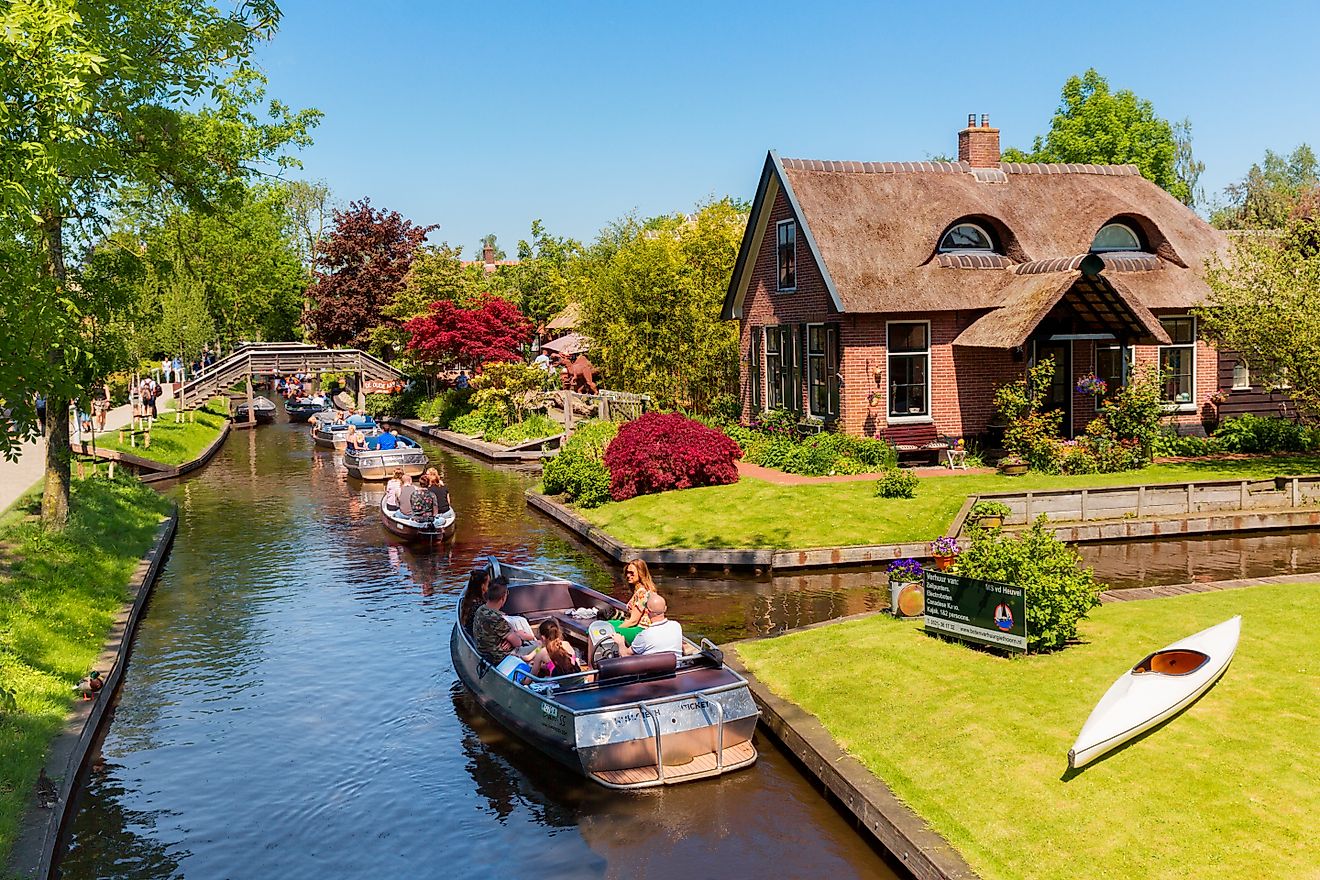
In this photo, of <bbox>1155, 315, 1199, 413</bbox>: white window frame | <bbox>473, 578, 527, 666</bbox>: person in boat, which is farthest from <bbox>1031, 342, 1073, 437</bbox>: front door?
<bbox>473, 578, 527, 666</bbox>: person in boat

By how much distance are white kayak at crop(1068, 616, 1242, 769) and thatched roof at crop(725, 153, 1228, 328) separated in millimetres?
18670

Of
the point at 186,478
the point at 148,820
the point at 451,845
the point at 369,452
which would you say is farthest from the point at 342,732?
the point at 186,478

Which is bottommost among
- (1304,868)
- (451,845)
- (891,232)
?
(451,845)

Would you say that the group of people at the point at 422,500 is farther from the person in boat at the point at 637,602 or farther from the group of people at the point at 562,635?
the person in boat at the point at 637,602

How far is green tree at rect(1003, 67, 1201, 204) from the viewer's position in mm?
69875

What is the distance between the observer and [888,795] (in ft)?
36.7

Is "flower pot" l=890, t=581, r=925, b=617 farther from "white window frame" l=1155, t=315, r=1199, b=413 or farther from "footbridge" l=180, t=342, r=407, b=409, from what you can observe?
"footbridge" l=180, t=342, r=407, b=409

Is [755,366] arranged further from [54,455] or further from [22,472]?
[22,472]

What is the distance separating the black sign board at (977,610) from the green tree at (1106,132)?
6197 cm

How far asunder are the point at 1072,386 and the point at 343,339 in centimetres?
5303

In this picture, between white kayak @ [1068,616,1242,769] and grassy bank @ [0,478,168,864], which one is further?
grassy bank @ [0,478,168,864]

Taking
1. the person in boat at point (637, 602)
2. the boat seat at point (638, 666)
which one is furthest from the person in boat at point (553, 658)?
the boat seat at point (638, 666)

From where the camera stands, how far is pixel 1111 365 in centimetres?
3192

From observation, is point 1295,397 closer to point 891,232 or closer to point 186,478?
point 891,232
